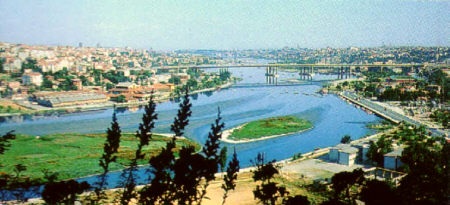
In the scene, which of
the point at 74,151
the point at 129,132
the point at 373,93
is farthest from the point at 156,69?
the point at 74,151

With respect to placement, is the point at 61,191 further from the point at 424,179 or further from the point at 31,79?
the point at 31,79

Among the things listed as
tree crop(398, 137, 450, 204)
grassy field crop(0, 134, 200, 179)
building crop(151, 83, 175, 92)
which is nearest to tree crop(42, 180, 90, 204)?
tree crop(398, 137, 450, 204)

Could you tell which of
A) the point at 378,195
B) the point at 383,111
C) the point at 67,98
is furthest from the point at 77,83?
the point at 378,195

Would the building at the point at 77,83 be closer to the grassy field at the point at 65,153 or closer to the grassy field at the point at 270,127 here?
the grassy field at the point at 65,153

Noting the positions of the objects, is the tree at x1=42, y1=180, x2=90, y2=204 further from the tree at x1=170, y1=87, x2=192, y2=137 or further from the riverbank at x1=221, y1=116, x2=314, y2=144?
the riverbank at x1=221, y1=116, x2=314, y2=144

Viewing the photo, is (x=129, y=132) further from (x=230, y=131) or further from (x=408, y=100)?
(x=408, y=100)

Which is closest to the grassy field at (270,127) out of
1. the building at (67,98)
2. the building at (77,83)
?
the building at (67,98)
